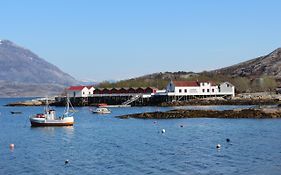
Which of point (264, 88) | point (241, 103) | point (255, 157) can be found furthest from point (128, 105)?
point (255, 157)

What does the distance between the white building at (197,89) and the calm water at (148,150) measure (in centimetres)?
7067

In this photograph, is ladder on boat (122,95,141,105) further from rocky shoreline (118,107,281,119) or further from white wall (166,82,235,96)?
rocky shoreline (118,107,281,119)

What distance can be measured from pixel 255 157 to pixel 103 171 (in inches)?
501

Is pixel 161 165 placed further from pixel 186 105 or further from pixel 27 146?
pixel 186 105

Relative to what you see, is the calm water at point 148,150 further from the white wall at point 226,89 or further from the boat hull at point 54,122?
the white wall at point 226,89

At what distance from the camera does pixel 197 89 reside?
14650 cm

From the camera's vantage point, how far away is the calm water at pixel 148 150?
125 ft

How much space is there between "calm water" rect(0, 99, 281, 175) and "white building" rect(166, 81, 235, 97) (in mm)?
70668

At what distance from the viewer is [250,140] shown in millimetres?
53250

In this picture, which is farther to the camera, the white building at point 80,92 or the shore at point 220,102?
the white building at point 80,92

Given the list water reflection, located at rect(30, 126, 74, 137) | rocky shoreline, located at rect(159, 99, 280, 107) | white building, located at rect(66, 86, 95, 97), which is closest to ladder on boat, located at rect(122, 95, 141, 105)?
rocky shoreline, located at rect(159, 99, 280, 107)

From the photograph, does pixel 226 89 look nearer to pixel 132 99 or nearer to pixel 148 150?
pixel 132 99

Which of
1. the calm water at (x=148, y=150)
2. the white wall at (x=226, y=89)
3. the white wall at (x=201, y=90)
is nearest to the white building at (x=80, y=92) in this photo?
the white wall at (x=201, y=90)

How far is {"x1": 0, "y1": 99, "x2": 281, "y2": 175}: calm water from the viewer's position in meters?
38.2
